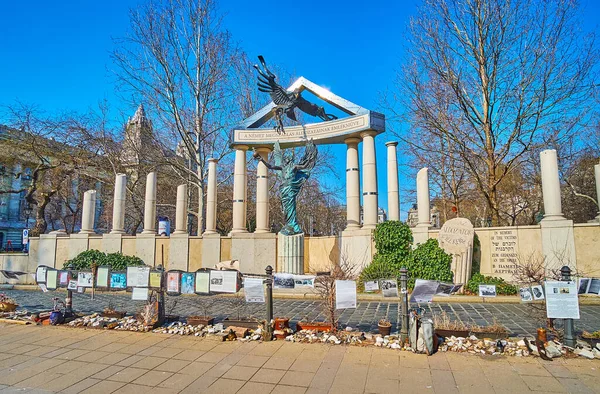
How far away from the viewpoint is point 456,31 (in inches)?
653

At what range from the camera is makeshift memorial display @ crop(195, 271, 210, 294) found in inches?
306

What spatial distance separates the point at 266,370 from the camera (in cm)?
521

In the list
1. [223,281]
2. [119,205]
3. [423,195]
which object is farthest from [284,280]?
[119,205]

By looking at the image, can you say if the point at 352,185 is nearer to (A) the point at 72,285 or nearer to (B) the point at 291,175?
(B) the point at 291,175

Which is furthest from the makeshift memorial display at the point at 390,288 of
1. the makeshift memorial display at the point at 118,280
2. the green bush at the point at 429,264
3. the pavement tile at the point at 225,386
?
the makeshift memorial display at the point at 118,280

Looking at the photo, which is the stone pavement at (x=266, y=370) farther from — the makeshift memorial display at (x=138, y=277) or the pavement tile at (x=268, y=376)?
the makeshift memorial display at (x=138, y=277)

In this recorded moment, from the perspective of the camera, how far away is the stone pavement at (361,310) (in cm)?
776

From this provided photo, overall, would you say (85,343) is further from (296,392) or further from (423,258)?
(423,258)

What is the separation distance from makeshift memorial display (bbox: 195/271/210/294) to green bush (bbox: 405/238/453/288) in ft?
24.3

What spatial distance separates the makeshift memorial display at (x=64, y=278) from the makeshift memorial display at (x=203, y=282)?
3621mm

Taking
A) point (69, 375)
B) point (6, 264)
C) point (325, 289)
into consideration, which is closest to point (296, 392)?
point (325, 289)

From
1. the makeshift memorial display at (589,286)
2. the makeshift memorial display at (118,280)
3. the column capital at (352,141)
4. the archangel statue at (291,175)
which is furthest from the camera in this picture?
the column capital at (352,141)

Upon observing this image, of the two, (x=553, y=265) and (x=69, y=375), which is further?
(x=553, y=265)

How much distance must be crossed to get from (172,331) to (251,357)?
248 cm
